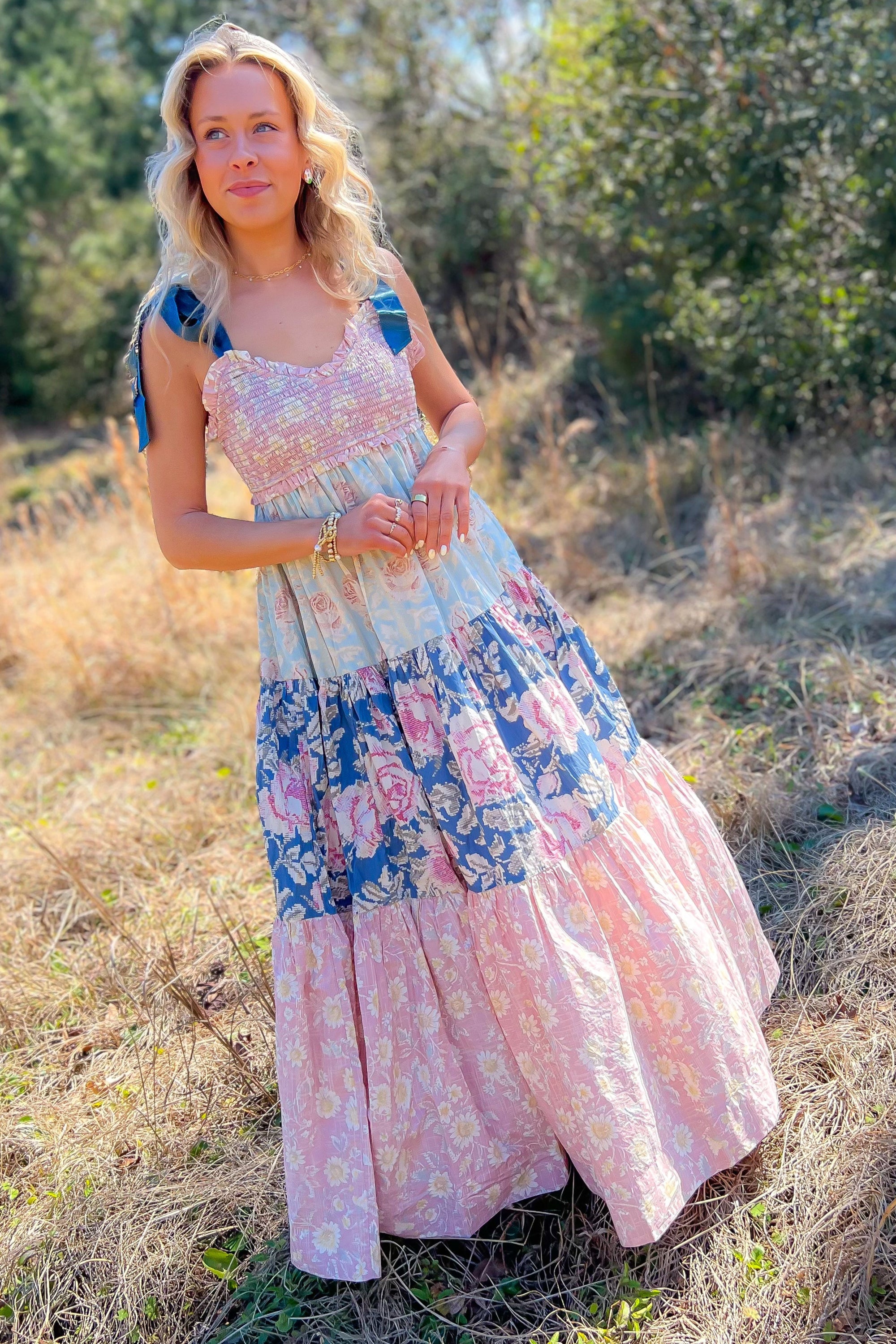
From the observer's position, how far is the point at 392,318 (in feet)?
→ 6.24

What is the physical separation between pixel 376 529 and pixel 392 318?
0.45 metres

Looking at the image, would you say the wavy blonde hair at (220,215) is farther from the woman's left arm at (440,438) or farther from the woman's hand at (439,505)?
the woman's hand at (439,505)

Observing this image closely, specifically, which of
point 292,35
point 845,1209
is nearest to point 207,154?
point 845,1209

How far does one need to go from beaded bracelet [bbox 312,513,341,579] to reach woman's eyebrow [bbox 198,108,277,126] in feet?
2.08

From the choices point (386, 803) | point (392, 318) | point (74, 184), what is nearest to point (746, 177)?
point (392, 318)

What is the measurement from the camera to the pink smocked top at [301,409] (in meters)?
1.75

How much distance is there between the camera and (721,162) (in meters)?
4.75

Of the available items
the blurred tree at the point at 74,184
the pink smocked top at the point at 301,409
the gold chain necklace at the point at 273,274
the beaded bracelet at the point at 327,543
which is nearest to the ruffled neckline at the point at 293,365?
the pink smocked top at the point at 301,409

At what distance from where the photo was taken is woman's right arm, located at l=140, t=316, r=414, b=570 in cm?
170

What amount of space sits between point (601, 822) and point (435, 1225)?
729 mm

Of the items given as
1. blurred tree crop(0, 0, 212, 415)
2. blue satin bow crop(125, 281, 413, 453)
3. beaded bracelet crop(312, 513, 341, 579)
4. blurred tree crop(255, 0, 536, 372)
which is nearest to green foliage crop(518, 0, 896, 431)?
blurred tree crop(255, 0, 536, 372)

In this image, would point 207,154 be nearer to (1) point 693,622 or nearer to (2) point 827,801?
(2) point 827,801

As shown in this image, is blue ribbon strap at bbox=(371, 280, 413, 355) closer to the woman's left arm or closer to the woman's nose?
the woman's left arm

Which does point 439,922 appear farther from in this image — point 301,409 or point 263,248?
point 263,248
